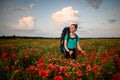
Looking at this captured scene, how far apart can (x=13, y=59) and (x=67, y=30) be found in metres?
1.67

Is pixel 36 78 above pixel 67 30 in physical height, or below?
below

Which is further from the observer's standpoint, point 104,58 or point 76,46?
point 76,46

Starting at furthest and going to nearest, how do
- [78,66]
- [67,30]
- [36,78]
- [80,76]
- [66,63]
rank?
1. [67,30]
2. [66,63]
3. [78,66]
4. [80,76]
5. [36,78]

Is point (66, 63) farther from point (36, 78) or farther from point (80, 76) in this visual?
point (36, 78)

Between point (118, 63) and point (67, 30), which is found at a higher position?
point (67, 30)

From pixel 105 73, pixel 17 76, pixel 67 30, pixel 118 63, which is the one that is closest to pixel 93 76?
pixel 105 73

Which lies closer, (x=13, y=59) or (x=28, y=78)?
(x=28, y=78)

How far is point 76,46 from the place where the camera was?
18.4 feet

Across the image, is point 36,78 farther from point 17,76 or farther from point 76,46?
point 76,46

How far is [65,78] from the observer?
3225 mm

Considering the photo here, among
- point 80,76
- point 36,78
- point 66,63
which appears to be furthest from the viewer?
point 66,63

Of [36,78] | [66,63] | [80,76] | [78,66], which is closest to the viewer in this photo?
[36,78]

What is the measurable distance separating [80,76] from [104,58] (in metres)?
0.68

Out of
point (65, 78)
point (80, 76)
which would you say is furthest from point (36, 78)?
point (80, 76)
